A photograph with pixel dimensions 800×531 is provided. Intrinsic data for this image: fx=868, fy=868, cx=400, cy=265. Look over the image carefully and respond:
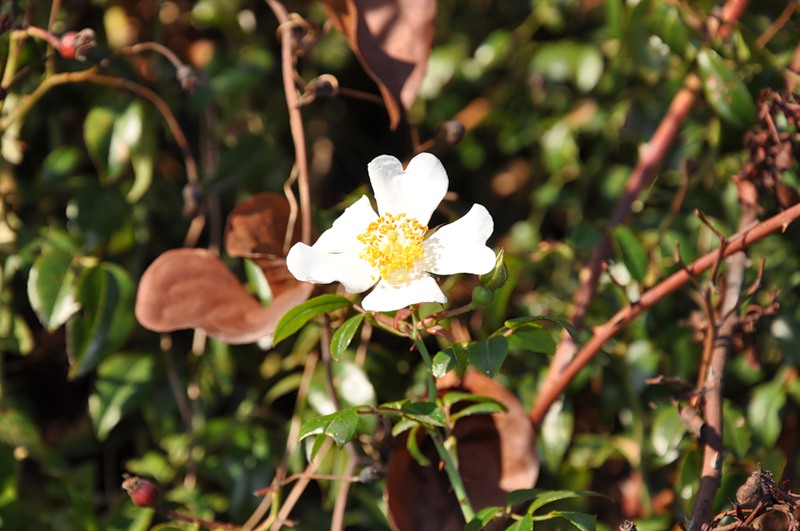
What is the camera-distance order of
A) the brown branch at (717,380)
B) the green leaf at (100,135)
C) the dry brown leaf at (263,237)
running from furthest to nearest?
the green leaf at (100,135)
the dry brown leaf at (263,237)
the brown branch at (717,380)

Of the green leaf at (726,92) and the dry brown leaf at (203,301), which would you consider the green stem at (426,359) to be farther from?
the green leaf at (726,92)

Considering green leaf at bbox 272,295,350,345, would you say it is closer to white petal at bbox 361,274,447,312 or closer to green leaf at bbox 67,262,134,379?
white petal at bbox 361,274,447,312

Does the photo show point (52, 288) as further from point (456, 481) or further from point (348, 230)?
point (456, 481)

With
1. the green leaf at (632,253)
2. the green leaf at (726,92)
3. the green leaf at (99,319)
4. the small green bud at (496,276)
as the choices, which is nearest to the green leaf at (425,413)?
the small green bud at (496,276)

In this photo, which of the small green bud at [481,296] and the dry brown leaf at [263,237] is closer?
the small green bud at [481,296]

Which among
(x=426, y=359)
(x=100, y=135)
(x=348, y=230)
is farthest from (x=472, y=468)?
(x=100, y=135)

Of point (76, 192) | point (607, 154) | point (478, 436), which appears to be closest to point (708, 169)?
point (607, 154)
